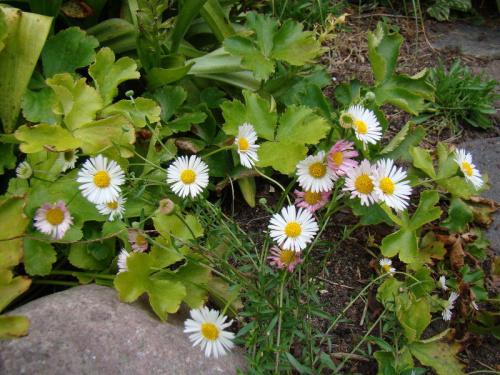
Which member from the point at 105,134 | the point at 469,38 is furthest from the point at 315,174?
the point at 469,38

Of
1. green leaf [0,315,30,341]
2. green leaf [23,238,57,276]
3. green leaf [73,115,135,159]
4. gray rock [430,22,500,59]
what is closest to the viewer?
green leaf [0,315,30,341]

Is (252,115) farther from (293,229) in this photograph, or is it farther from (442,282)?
(442,282)

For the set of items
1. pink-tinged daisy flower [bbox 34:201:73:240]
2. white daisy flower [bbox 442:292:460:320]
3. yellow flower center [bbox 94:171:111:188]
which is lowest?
white daisy flower [bbox 442:292:460:320]

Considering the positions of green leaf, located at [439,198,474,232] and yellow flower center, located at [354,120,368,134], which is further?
green leaf, located at [439,198,474,232]

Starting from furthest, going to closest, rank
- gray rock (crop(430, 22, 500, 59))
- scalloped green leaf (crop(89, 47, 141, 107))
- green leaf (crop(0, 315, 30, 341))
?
1. gray rock (crop(430, 22, 500, 59))
2. scalloped green leaf (crop(89, 47, 141, 107))
3. green leaf (crop(0, 315, 30, 341))

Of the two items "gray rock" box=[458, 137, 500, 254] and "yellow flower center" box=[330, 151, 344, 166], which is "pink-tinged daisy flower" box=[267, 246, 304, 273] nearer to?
"yellow flower center" box=[330, 151, 344, 166]

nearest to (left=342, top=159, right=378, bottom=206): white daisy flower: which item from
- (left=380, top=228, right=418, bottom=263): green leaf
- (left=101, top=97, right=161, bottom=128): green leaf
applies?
(left=380, top=228, right=418, bottom=263): green leaf
